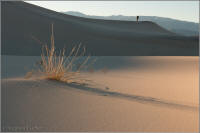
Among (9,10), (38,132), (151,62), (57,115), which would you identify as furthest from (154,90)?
(9,10)

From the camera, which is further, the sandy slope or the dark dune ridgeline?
the dark dune ridgeline

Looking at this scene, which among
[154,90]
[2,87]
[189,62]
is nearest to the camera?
[2,87]

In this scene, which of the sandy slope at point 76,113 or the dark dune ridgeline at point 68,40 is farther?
the dark dune ridgeline at point 68,40

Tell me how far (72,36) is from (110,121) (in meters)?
14.9

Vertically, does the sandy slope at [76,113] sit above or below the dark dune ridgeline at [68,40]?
below

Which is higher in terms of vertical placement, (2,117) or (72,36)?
(72,36)

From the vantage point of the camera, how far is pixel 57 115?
7.11 ft

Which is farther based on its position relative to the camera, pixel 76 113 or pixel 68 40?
pixel 68 40

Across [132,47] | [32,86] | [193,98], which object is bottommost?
[193,98]

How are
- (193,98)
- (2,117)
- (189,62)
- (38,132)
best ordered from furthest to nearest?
(189,62) → (193,98) → (2,117) → (38,132)

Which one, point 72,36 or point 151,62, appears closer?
point 151,62

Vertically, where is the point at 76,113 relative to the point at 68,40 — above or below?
below

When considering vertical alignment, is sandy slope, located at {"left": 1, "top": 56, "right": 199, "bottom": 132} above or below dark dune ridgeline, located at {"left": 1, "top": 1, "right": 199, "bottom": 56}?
below

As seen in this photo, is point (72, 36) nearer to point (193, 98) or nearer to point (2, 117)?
point (193, 98)
